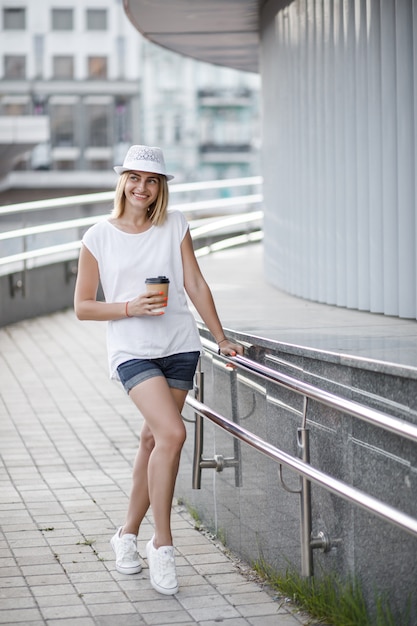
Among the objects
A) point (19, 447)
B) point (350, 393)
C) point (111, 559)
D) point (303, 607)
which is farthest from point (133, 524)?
point (19, 447)

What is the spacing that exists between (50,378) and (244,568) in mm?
5676

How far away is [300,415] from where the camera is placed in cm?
499

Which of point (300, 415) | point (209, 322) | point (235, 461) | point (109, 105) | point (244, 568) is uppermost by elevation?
point (109, 105)

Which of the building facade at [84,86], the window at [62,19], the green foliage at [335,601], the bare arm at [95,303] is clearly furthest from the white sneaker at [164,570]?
the window at [62,19]

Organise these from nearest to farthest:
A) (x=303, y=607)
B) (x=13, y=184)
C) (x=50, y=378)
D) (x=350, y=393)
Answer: (x=350, y=393) < (x=303, y=607) < (x=50, y=378) < (x=13, y=184)

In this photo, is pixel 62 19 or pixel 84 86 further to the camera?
pixel 62 19

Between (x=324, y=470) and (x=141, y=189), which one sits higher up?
(x=141, y=189)

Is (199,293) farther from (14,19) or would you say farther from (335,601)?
(14,19)

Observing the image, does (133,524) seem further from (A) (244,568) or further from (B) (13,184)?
(B) (13,184)

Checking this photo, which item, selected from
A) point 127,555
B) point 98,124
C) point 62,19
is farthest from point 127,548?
point 62,19

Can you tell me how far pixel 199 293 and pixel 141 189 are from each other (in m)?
0.54

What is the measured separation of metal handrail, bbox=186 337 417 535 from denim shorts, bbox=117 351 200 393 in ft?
0.73

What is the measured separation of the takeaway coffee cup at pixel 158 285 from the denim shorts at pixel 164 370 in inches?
14.5

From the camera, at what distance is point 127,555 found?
5.51 m
